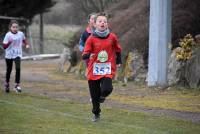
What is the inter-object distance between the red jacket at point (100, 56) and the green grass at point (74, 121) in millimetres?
871

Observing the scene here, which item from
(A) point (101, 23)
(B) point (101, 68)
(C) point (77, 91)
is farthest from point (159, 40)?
(A) point (101, 23)

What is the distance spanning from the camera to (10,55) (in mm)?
15758

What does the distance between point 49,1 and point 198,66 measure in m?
29.0

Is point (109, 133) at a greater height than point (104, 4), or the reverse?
point (104, 4)

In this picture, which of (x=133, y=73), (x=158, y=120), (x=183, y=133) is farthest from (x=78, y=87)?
(x=183, y=133)

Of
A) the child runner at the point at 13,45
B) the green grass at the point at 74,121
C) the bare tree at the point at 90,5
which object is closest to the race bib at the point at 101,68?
the green grass at the point at 74,121

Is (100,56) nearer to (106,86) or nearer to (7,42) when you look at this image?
(106,86)

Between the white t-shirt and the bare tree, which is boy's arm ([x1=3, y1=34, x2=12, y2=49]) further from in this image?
Result: the bare tree

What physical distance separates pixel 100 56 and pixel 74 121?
122 cm

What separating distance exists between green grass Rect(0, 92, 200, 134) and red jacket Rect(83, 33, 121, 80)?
2.86 ft

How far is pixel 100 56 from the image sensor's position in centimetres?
1086

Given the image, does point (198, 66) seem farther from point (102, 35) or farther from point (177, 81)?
point (102, 35)

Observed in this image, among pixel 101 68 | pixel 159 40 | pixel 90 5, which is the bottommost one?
pixel 101 68

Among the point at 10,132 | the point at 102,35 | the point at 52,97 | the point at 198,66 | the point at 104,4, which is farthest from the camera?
the point at 104,4
